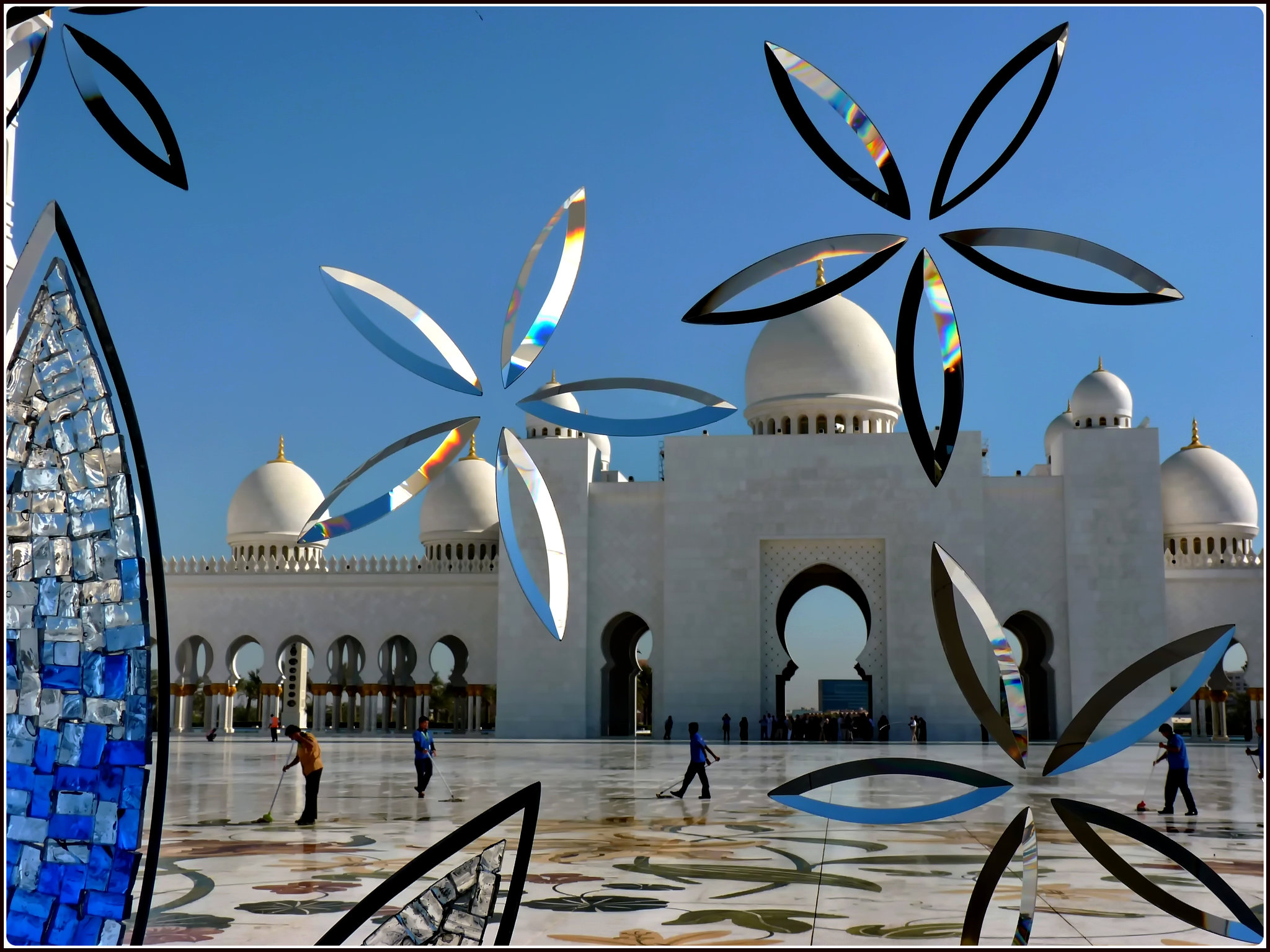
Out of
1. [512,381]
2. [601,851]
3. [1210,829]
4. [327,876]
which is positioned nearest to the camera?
[512,381]

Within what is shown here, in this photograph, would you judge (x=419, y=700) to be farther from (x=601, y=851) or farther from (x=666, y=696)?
(x=601, y=851)

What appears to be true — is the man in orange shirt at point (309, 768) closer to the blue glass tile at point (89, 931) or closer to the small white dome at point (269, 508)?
the blue glass tile at point (89, 931)

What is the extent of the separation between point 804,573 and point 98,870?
2238 centimetres

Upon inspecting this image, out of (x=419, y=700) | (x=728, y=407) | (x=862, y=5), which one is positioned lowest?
(x=419, y=700)

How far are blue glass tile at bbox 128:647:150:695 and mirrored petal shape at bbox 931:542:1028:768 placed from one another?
2.33 metres

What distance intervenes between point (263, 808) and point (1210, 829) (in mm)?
6068

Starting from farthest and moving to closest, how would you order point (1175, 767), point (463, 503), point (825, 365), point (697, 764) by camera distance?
point (463, 503) < point (825, 365) < point (697, 764) < point (1175, 767)

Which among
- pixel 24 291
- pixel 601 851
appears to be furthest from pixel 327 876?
pixel 24 291

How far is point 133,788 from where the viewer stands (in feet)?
11.7

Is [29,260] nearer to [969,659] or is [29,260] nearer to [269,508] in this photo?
[969,659]

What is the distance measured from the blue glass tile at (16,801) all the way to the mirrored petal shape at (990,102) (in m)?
3.22

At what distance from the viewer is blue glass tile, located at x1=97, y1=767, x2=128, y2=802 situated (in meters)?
3.56

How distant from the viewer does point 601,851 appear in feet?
20.6

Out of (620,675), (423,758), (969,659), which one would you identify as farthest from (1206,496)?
(969,659)
